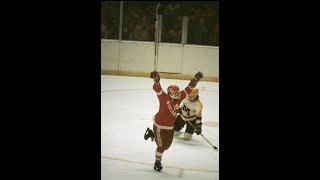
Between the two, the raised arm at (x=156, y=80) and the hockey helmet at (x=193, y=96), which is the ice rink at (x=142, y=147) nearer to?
the hockey helmet at (x=193, y=96)

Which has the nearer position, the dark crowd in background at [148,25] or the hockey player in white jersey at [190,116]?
the hockey player in white jersey at [190,116]

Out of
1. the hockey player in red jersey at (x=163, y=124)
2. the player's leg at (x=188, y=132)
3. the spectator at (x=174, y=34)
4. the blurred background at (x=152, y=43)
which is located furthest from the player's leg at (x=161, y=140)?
the spectator at (x=174, y=34)

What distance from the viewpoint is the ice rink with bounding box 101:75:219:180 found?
9.05 feet

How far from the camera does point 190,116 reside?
371 centimetres

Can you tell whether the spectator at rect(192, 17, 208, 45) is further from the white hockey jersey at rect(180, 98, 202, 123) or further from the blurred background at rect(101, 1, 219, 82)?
the white hockey jersey at rect(180, 98, 202, 123)

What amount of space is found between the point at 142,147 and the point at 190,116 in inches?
24.6

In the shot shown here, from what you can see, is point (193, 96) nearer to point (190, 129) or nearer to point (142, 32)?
point (190, 129)

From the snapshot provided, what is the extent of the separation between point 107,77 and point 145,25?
46.0 inches

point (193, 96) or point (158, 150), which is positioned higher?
point (193, 96)

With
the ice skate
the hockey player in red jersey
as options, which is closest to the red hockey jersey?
the hockey player in red jersey

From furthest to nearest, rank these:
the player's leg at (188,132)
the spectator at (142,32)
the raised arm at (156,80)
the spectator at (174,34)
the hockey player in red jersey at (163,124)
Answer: the spectator at (174,34), the spectator at (142,32), the player's leg at (188,132), the hockey player in red jersey at (163,124), the raised arm at (156,80)

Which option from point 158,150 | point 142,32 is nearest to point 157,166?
point 158,150

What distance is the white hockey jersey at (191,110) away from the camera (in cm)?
367
